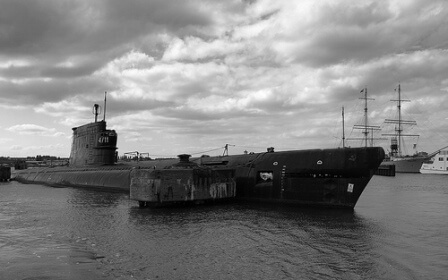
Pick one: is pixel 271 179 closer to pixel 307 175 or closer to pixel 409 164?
pixel 307 175

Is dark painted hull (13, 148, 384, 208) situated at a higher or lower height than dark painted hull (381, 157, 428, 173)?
lower

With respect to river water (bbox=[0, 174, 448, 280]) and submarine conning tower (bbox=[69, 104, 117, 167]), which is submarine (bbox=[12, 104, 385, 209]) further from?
submarine conning tower (bbox=[69, 104, 117, 167])

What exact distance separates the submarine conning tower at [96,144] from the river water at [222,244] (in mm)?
16862

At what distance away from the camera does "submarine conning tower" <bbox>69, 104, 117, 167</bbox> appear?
36062 millimetres

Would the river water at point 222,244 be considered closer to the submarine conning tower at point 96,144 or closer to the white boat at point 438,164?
the submarine conning tower at point 96,144

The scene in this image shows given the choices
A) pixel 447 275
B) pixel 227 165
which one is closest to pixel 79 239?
pixel 447 275

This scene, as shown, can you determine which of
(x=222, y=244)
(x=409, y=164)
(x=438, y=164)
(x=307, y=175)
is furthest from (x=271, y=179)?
(x=409, y=164)

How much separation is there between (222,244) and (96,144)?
2812 centimetres

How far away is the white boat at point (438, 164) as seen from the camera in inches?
3526

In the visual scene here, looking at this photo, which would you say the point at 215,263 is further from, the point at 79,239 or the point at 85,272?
the point at 79,239

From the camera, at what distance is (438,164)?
300ft

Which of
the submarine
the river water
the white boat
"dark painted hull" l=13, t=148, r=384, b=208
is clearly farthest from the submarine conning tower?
the white boat

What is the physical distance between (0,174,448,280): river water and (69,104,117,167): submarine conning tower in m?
16.9

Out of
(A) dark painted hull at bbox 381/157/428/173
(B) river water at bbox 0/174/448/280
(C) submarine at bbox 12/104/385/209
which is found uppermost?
(A) dark painted hull at bbox 381/157/428/173
